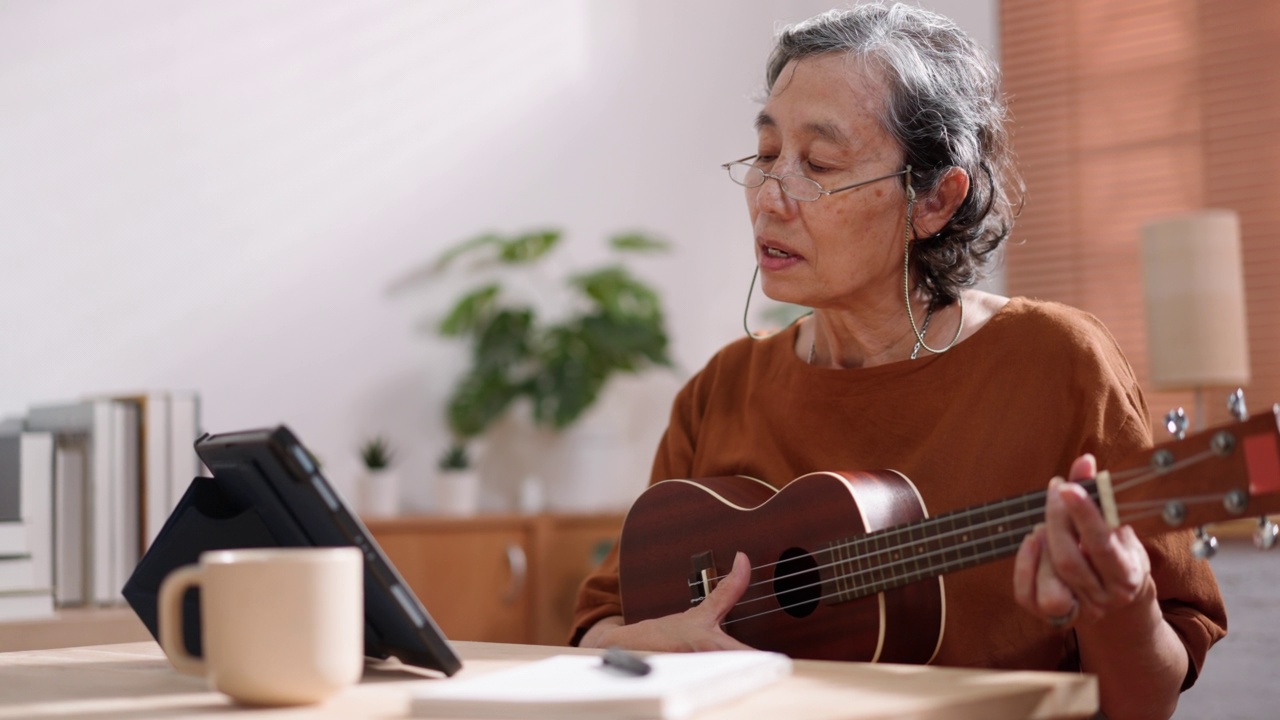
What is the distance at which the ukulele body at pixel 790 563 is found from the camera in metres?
1.23

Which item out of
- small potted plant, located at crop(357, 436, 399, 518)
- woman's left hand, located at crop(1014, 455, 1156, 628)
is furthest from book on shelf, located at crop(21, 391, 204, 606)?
woman's left hand, located at crop(1014, 455, 1156, 628)

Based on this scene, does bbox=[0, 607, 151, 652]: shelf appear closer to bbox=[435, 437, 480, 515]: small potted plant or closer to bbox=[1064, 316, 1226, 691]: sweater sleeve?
bbox=[435, 437, 480, 515]: small potted plant

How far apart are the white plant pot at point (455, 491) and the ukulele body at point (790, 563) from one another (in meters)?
1.92

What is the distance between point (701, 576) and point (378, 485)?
199 cm

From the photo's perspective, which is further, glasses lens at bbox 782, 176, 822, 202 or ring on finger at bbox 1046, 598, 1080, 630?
glasses lens at bbox 782, 176, 822, 202

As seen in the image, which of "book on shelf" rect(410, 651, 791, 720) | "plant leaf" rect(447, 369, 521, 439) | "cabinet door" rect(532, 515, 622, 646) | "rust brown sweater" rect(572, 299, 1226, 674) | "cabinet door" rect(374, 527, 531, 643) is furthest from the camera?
"plant leaf" rect(447, 369, 521, 439)

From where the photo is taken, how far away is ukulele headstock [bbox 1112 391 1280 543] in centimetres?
92

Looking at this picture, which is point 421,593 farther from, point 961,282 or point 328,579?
point 328,579

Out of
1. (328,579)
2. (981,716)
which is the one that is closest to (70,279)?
(328,579)

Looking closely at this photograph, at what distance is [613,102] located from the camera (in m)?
4.07

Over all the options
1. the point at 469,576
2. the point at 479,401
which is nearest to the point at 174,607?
the point at 469,576

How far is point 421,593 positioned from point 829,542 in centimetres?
195

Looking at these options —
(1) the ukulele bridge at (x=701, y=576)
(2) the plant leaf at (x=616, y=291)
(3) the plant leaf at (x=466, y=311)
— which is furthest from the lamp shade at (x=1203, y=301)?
(1) the ukulele bridge at (x=701, y=576)

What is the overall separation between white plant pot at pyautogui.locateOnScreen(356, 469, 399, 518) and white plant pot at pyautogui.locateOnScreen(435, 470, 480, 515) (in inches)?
6.3
